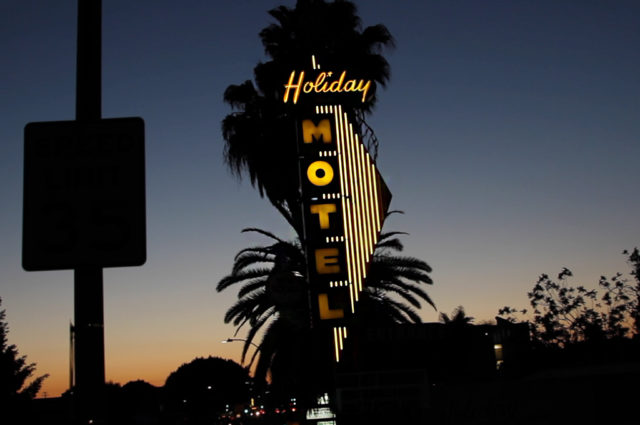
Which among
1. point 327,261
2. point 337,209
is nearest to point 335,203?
point 337,209

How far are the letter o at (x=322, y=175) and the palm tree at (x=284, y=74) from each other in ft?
10.9

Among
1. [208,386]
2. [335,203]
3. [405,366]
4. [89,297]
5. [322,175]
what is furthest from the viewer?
[208,386]

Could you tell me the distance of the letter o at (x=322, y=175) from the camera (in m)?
25.7

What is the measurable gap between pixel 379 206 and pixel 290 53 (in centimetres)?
807

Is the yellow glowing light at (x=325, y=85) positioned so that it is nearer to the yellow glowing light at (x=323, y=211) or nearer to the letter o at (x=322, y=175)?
the letter o at (x=322, y=175)

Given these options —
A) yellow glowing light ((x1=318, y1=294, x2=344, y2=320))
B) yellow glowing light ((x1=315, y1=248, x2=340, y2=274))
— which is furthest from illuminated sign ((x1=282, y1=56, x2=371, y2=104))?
yellow glowing light ((x1=318, y1=294, x2=344, y2=320))

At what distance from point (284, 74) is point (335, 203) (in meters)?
7.33

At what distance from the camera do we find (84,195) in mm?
3957

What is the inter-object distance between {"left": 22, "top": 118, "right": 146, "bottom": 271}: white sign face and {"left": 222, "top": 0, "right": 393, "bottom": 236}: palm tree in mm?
25173

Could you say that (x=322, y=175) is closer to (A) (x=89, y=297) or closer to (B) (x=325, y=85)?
(B) (x=325, y=85)

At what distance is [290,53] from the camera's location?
30.7m

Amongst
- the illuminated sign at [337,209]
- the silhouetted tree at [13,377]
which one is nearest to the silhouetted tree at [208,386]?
the silhouetted tree at [13,377]

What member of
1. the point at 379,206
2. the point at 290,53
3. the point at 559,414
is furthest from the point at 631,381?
the point at 290,53

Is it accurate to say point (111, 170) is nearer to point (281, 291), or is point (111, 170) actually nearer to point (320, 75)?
point (281, 291)
